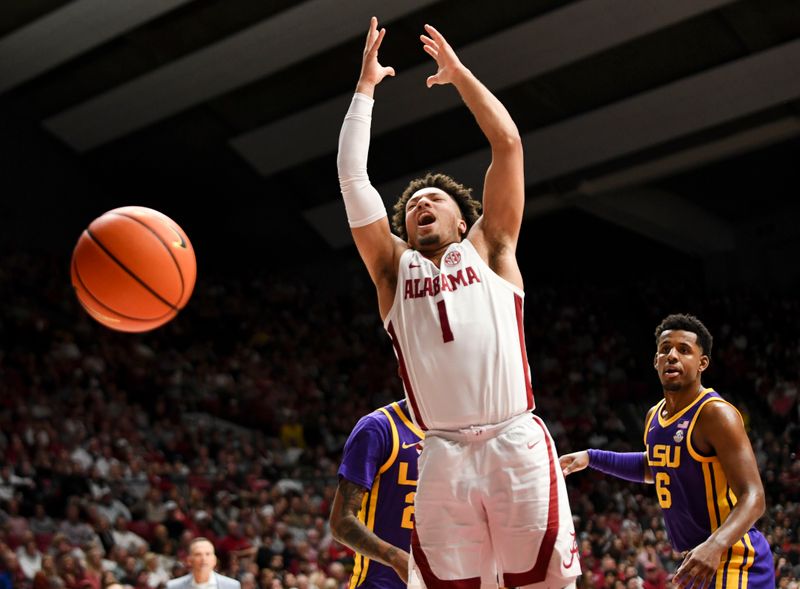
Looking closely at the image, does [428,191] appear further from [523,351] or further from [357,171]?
[523,351]

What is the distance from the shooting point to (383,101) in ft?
60.7

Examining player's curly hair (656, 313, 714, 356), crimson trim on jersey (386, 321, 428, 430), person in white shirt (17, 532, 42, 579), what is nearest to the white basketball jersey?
crimson trim on jersey (386, 321, 428, 430)

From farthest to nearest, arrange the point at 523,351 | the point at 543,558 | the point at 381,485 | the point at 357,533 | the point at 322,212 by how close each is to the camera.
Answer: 1. the point at 322,212
2. the point at 381,485
3. the point at 357,533
4. the point at 523,351
5. the point at 543,558

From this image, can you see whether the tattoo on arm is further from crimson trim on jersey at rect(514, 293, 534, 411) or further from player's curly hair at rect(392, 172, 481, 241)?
player's curly hair at rect(392, 172, 481, 241)

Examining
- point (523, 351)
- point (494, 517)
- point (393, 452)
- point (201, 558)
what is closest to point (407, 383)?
point (523, 351)

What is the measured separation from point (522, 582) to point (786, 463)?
1138 cm

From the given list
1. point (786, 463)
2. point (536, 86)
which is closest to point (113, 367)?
point (536, 86)

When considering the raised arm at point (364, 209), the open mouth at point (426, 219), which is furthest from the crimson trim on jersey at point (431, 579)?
the open mouth at point (426, 219)

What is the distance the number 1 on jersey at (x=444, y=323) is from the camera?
3.40m

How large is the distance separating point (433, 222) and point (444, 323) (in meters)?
0.40

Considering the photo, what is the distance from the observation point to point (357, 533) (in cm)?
416

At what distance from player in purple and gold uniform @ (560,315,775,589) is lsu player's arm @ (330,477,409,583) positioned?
0.90 meters

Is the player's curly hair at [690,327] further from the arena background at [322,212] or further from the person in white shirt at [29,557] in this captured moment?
the person in white shirt at [29,557]

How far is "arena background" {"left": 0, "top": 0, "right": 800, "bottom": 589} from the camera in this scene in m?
13.5
